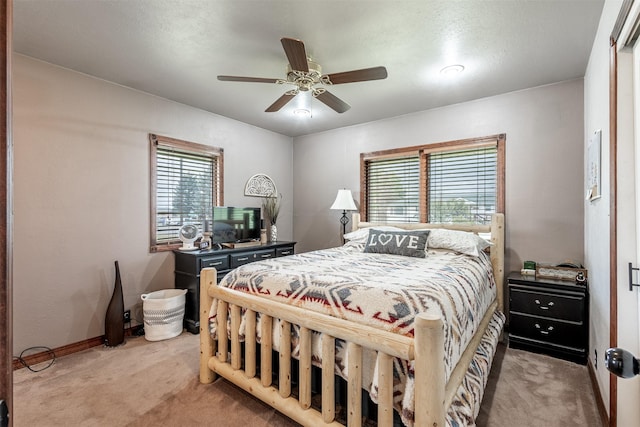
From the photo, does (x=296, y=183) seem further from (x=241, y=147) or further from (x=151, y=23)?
(x=151, y=23)

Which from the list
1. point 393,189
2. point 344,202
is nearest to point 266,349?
point 344,202

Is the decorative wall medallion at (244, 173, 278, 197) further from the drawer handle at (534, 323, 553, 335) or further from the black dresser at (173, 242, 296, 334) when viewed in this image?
the drawer handle at (534, 323, 553, 335)

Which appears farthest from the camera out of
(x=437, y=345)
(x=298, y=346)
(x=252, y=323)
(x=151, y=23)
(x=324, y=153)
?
(x=324, y=153)

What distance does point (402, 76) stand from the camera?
119 inches

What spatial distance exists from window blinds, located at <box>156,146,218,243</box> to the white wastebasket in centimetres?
75

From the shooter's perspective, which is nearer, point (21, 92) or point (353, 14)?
point (353, 14)

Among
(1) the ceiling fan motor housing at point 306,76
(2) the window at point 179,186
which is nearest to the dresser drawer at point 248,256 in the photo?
(2) the window at point 179,186

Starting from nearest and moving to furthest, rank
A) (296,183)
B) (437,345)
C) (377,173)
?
(437,345)
(377,173)
(296,183)

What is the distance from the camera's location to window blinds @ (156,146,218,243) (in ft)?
11.8

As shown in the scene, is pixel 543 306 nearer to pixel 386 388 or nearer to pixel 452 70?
pixel 386 388

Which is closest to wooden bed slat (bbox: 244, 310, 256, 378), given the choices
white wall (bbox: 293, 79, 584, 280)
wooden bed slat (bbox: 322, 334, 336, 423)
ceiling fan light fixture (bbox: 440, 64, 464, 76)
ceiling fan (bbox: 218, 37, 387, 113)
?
wooden bed slat (bbox: 322, 334, 336, 423)

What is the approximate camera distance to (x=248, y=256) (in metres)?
3.88

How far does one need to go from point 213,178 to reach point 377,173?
230 cm

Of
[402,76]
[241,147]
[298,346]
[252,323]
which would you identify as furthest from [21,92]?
[402,76]
